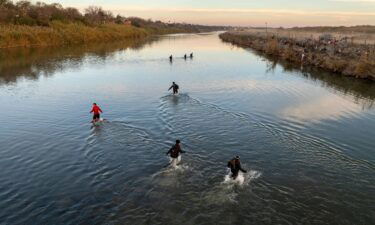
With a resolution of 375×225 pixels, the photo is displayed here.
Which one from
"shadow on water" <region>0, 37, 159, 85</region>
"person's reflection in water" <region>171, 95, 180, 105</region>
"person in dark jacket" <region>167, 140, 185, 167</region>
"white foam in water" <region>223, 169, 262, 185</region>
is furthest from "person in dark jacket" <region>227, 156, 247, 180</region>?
"shadow on water" <region>0, 37, 159, 85</region>

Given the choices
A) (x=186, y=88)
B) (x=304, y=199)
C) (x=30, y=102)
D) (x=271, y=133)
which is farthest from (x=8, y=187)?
(x=186, y=88)

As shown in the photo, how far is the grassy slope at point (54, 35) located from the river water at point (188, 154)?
4965cm

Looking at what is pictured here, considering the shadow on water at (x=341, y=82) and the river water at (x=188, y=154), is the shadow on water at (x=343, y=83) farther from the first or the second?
the river water at (x=188, y=154)

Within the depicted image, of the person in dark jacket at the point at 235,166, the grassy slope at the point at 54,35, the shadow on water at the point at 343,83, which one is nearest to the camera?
the person in dark jacket at the point at 235,166

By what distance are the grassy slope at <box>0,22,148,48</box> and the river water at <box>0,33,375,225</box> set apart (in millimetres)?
49647

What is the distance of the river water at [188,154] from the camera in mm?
14711

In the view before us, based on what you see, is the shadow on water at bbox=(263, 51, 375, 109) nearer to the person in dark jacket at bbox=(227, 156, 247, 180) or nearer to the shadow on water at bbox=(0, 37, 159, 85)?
the person in dark jacket at bbox=(227, 156, 247, 180)

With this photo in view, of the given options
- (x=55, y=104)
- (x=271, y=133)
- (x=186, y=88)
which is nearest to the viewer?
(x=271, y=133)

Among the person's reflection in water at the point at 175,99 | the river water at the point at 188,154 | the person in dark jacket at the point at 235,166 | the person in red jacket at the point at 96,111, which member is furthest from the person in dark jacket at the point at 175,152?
the person's reflection in water at the point at 175,99

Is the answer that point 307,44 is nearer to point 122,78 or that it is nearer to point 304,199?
point 122,78

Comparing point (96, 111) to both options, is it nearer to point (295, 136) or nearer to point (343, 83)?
point (295, 136)

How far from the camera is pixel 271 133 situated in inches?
970

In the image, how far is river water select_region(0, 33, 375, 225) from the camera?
14.7m

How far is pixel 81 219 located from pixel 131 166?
Result: 5.31 metres
